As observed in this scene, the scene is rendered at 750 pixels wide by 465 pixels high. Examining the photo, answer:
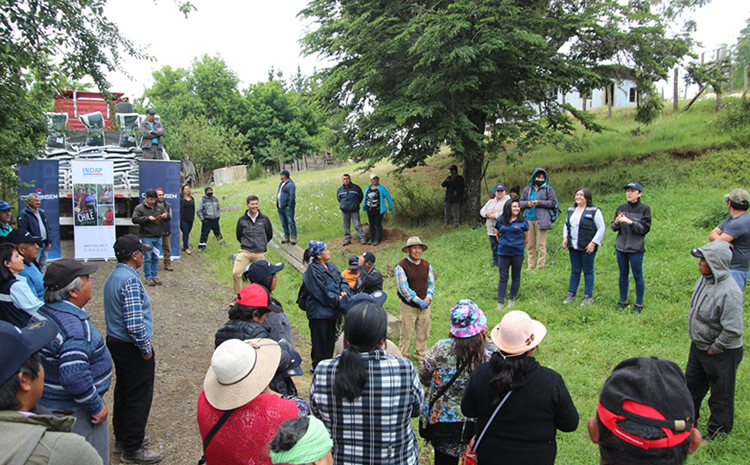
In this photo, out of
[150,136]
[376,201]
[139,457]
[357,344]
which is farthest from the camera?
[376,201]

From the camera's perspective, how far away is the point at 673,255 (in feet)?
30.0

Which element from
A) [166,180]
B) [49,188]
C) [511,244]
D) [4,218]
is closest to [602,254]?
[511,244]

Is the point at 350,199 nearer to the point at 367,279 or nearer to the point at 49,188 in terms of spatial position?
the point at 49,188

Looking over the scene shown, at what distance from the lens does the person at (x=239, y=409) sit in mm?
2486

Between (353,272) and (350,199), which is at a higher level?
(350,199)

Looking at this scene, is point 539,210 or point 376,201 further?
point 376,201

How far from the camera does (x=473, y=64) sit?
12828 mm

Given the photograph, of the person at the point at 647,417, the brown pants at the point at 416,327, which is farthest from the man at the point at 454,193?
the person at the point at 647,417

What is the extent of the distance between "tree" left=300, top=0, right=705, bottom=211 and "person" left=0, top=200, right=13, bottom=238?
25.9ft

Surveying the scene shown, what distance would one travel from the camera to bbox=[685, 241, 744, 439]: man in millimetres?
4281

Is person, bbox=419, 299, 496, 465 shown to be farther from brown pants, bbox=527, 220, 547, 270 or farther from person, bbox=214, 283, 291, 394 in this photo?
brown pants, bbox=527, 220, 547, 270

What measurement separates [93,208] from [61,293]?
899 centimetres

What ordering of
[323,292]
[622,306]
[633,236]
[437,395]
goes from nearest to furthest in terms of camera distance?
[437,395], [323,292], [633,236], [622,306]

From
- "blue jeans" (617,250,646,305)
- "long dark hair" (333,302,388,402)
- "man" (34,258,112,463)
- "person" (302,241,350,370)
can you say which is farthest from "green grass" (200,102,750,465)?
"man" (34,258,112,463)
